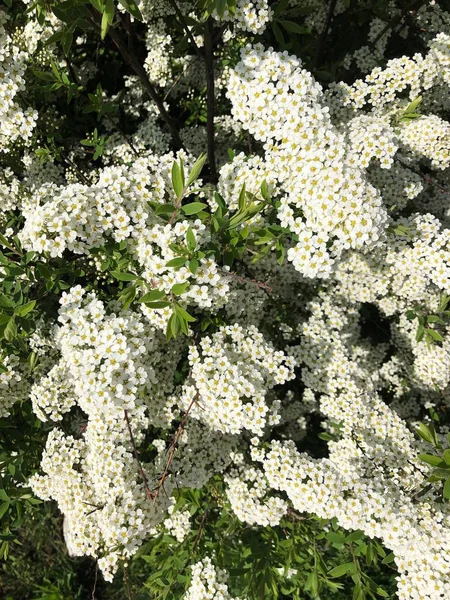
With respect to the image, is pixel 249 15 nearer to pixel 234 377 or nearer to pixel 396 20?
pixel 396 20

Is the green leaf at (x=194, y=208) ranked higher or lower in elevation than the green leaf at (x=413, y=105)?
lower

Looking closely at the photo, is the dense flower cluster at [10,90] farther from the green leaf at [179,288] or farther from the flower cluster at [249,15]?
the green leaf at [179,288]

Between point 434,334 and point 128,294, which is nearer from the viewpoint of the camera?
point 128,294

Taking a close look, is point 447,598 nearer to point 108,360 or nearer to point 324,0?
point 108,360

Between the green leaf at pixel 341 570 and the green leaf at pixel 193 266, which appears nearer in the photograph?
the green leaf at pixel 193 266

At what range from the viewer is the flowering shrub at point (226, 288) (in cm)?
260

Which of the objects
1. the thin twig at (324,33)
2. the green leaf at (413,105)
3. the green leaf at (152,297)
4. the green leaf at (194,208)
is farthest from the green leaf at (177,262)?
the thin twig at (324,33)

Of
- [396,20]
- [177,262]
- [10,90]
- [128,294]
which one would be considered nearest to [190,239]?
[177,262]

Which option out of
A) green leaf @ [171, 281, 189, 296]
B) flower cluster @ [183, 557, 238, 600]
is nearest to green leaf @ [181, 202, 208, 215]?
green leaf @ [171, 281, 189, 296]

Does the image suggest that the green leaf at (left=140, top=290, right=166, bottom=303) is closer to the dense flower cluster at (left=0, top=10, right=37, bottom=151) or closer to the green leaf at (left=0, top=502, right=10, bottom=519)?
the dense flower cluster at (left=0, top=10, right=37, bottom=151)

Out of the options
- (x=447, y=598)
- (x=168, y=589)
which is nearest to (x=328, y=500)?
(x=447, y=598)

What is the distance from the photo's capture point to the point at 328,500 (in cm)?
318

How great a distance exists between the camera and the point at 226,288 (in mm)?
2674

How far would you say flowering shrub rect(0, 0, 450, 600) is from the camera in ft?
8.52
